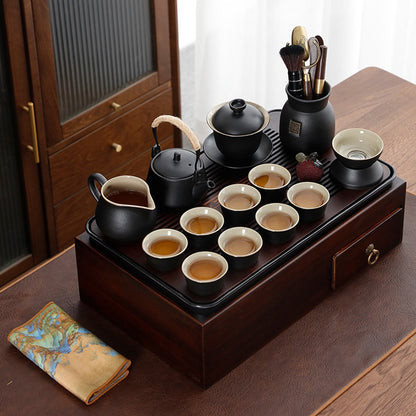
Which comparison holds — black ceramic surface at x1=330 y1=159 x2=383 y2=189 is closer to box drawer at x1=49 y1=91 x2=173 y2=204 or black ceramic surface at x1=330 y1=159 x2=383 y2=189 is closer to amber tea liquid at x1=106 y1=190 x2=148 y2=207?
amber tea liquid at x1=106 y1=190 x2=148 y2=207

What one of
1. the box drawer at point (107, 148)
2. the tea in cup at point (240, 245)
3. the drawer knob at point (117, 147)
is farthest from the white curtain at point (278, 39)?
the tea in cup at point (240, 245)

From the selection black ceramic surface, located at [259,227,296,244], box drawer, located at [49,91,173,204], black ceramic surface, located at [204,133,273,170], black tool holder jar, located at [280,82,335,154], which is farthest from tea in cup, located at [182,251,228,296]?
box drawer, located at [49,91,173,204]

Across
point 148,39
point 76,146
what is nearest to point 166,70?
point 148,39

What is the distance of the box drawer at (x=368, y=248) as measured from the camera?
188 cm

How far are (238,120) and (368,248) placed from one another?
43cm

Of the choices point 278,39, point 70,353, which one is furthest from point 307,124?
point 278,39

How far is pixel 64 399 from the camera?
5.41ft

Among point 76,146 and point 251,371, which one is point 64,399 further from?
point 76,146

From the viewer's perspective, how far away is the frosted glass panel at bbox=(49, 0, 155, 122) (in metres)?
2.74

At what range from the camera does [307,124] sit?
2.02 m

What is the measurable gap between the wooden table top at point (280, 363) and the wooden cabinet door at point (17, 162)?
2.84 feet

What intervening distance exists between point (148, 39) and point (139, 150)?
446mm

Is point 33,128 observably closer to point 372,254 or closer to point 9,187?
point 9,187

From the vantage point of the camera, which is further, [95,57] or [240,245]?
[95,57]
